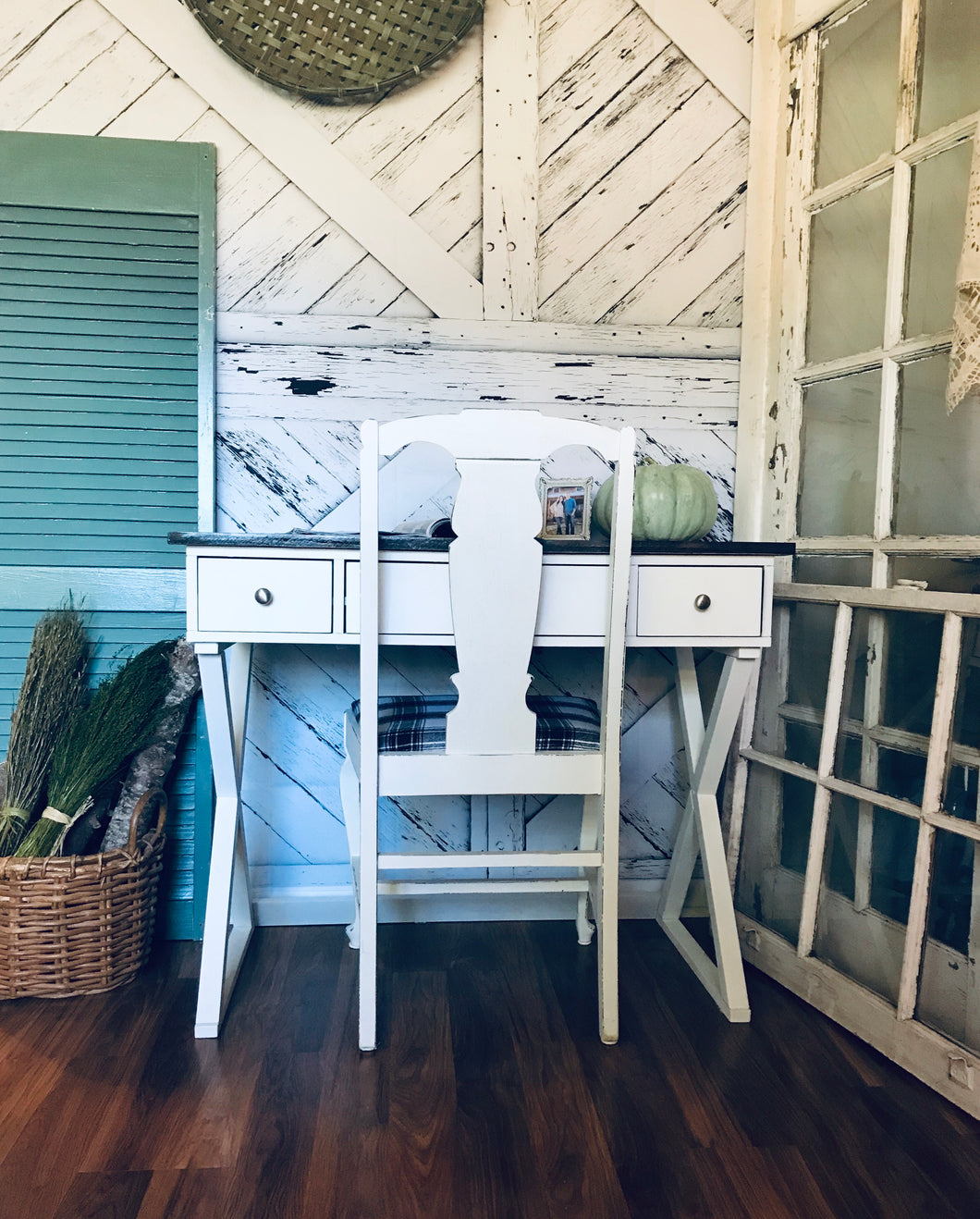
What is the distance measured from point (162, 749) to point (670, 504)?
120 cm

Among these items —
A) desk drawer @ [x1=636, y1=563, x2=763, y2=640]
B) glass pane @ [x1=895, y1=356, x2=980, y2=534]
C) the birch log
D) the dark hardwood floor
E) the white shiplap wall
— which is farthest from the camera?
the white shiplap wall

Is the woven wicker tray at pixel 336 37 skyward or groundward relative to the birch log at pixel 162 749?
skyward

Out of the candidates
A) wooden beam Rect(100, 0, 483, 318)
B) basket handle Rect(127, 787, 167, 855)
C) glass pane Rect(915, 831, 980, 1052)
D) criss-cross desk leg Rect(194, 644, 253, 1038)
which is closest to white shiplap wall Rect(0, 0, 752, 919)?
wooden beam Rect(100, 0, 483, 318)

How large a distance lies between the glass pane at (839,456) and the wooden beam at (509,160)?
698mm

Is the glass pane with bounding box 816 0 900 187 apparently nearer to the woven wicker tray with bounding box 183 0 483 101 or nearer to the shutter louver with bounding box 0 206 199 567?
the woven wicker tray with bounding box 183 0 483 101

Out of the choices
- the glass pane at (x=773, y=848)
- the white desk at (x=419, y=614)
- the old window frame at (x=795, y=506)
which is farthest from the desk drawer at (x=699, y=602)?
the glass pane at (x=773, y=848)

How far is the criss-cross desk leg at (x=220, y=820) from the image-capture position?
5.11ft

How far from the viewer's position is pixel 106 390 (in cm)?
195

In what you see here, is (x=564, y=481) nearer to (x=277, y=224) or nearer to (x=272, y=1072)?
(x=277, y=224)

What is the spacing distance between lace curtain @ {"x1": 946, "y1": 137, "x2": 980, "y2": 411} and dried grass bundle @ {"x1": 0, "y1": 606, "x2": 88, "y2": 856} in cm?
177

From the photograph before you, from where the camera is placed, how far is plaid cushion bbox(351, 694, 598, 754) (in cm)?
158

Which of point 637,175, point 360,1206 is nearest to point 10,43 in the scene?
point 637,175

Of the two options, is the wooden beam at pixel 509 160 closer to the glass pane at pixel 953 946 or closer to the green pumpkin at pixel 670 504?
the green pumpkin at pixel 670 504

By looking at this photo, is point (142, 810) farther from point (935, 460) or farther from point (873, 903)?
point (935, 460)
